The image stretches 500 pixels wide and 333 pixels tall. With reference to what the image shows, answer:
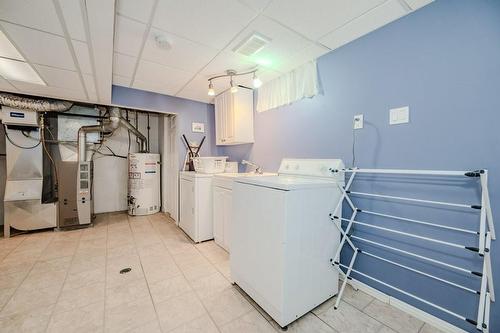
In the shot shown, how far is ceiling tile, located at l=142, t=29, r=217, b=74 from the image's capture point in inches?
74.1

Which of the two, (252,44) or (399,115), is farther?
(252,44)

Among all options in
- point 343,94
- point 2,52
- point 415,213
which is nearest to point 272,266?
point 415,213

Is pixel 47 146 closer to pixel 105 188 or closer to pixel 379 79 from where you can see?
pixel 105 188

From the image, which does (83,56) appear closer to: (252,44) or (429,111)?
(252,44)

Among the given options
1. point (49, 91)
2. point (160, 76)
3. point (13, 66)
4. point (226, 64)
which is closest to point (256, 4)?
point (226, 64)

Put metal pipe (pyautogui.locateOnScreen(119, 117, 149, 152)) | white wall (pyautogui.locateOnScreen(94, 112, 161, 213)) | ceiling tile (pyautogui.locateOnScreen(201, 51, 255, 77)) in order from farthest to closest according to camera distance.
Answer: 1. white wall (pyautogui.locateOnScreen(94, 112, 161, 213))
2. metal pipe (pyautogui.locateOnScreen(119, 117, 149, 152))
3. ceiling tile (pyautogui.locateOnScreen(201, 51, 255, 77))

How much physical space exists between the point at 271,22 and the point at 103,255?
3.12 metres

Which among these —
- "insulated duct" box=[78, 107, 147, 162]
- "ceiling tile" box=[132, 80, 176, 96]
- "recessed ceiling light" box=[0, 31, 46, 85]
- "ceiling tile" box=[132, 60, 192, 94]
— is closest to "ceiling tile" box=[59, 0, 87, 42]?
"recessed ceiling light" box=[0, 31, 46, 85]

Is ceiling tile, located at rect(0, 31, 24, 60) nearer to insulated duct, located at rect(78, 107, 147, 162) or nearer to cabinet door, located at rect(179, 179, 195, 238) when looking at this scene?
insulated duct, located at rect(78, 107, 147, 162)

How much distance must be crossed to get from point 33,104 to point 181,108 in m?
2.12

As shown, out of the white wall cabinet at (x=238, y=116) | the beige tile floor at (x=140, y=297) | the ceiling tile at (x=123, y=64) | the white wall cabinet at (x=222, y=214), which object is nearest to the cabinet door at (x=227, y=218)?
the white wall cabinet at (x=222, y=214)

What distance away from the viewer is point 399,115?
161 centimetres

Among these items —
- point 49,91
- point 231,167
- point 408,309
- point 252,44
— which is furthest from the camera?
point 231,167

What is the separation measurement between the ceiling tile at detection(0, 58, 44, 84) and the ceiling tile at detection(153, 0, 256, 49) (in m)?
1.65
